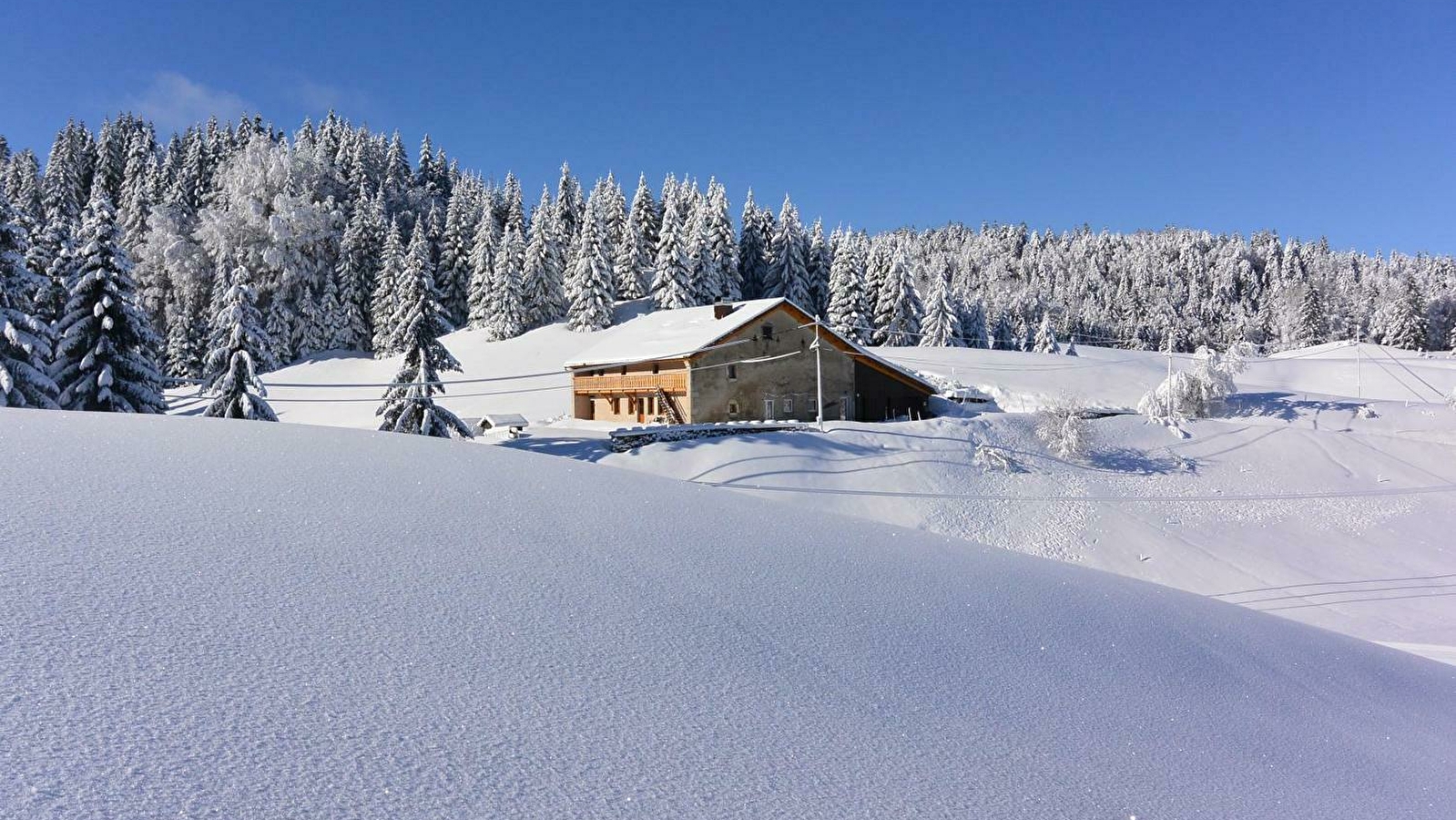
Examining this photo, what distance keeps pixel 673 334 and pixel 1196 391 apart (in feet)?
91.0

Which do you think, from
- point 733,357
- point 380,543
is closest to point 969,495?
point 733,357

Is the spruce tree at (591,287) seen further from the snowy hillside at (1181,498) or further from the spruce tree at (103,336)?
the spruce tree at (103,336)

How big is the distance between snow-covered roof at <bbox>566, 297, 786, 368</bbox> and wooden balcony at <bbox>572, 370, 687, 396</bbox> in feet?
2.87

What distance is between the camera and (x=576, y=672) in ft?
12.8

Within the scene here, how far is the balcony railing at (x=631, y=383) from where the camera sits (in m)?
38.3

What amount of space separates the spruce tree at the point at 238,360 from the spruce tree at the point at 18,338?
13.0 feet

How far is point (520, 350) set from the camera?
5669cm

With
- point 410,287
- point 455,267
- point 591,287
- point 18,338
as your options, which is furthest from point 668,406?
point 455,267

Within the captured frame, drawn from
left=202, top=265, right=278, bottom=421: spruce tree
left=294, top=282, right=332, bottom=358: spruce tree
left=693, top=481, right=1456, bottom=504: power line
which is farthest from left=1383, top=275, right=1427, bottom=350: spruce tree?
left=202, top=265, right=278, bottom=421: spruce tree

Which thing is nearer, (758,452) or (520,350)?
(758,452)

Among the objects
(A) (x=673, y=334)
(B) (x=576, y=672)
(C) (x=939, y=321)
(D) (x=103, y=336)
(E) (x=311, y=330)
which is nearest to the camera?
(B) (x=576, y=672)

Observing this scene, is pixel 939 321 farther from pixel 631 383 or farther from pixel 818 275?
pixel 631 383

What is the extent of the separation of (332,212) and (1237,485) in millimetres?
66485

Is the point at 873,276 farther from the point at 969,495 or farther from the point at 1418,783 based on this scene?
the point at 1418,783
